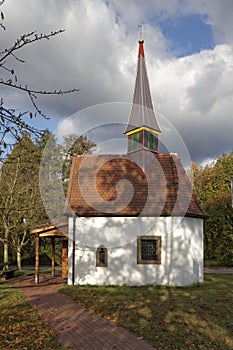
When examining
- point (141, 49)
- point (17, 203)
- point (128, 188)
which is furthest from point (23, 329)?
point (141, 49)

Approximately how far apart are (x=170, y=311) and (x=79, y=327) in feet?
8.81

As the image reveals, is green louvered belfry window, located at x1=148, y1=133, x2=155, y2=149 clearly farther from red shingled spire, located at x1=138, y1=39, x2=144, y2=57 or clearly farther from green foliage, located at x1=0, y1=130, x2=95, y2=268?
red shingled spire, located at x1=138, y1=39, x2=144, y2=57

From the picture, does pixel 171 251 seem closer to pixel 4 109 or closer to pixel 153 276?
pixel 153 276

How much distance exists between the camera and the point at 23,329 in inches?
287

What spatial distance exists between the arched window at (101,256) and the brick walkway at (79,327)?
2.42 m

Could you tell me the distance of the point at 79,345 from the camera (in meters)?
6.27

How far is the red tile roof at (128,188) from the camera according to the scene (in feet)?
45.6

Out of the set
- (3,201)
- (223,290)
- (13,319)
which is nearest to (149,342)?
(13,319)

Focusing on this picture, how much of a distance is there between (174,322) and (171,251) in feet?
19.4

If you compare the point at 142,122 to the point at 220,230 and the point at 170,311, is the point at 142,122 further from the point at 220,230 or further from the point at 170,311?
the point at 220,230

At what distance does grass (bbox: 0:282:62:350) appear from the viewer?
6.30 meters

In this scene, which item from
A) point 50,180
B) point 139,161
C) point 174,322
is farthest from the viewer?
point 50,180

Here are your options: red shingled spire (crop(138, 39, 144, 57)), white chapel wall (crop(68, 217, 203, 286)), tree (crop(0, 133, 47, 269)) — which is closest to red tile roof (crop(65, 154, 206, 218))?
white chapel wall (crop(68, 217, 203, 286))

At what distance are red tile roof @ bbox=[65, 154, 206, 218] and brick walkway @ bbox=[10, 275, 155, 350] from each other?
4412 mm
